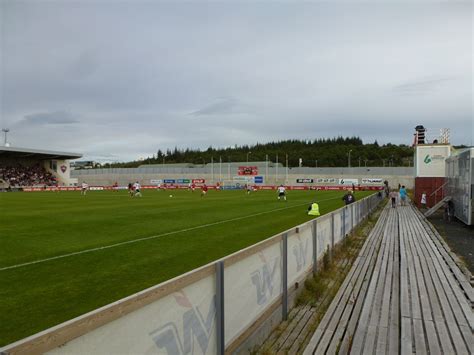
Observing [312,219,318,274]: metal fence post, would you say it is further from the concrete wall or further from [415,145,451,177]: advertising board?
the concrete wall

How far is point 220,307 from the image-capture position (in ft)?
12.7

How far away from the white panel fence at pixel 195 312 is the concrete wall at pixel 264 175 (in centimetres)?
7965

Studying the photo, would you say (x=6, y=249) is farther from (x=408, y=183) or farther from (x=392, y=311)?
(x=408, y=183)

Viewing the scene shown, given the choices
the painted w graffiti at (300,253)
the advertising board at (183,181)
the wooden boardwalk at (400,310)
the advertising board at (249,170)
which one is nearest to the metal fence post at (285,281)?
the wooden boardwalk at (400,310)

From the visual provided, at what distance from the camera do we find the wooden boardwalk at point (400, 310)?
500 cm

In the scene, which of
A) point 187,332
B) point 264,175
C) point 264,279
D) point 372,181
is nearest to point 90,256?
point 264,279

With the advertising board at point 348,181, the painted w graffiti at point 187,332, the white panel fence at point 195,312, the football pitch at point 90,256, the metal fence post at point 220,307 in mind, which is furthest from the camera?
the advertising board at point 348,181

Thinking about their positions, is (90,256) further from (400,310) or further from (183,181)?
(183,181)

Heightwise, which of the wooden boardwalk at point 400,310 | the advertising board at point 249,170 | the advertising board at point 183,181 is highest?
the advertising board at point 249,170

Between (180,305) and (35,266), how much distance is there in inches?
282

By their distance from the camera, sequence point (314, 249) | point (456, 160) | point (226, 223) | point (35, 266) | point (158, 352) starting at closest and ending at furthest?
1. point (158, 352)
2. point (314, 249)
3. point (35, 266)
4. point (226, 223)
5. point (456, 160)

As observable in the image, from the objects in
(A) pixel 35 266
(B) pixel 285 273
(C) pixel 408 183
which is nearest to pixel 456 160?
(B) pixel 285 273

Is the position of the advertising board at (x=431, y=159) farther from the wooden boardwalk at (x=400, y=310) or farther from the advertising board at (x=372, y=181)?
the advertising board at (x=372, y=181)

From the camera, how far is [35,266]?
8914mm
